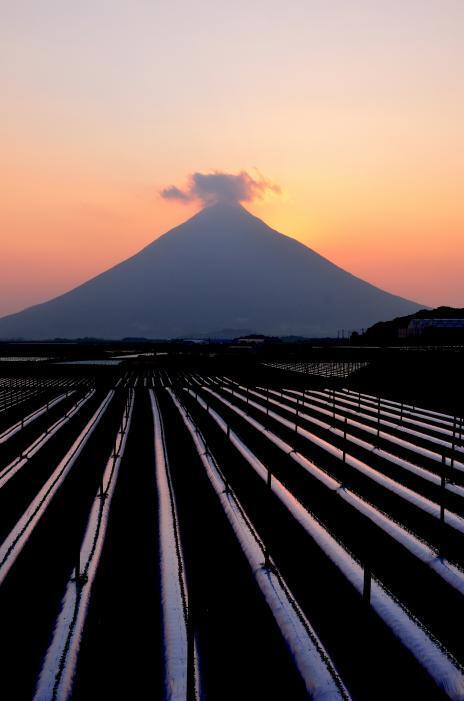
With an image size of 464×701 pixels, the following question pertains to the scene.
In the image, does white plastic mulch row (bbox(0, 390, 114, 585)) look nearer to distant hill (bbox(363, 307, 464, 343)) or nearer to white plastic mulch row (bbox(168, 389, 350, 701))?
white plastic mulch row (bbox(168, 389, 350, 701))

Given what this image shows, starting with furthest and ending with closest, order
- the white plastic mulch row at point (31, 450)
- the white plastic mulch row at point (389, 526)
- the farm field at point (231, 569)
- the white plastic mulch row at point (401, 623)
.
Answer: the white plastic mulch row at point (31, 450) < the white plastic mulch row at point (389, 526) < the farm field at point (231, 569) < the white plastic mulch row at point (401, 623)

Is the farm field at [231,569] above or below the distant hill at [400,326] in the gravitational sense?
below

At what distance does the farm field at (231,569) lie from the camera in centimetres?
577

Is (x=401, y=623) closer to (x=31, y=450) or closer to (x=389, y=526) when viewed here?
(x=389, y=526)

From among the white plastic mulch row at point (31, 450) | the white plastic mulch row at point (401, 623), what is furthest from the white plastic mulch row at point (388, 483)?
the white plastic mulch row at point (31, 450)

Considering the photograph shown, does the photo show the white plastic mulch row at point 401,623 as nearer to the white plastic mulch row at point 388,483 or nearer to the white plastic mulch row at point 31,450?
the white plastic mulch row at point 388,483

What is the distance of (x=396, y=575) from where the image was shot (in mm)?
7902

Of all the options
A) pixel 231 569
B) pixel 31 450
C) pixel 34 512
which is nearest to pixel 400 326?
pixel 31 450

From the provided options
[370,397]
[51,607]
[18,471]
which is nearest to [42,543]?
[51,607]

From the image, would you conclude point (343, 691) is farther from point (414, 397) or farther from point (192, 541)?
point (414, 397)

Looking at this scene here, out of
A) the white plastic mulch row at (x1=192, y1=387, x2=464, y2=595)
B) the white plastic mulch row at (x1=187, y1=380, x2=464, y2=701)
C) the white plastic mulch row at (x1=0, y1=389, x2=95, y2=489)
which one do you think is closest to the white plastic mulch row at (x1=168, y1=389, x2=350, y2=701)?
the white plastic mulch row at (x1=187, y1=380, x2=464, y2=701)

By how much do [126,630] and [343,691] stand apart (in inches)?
100

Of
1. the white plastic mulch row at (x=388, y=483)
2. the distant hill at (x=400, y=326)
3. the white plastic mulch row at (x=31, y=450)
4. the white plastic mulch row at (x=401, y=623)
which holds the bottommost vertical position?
the white plastic mulch row at (x=401, y=623)

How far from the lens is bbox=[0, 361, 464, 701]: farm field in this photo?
5773 millimetres
